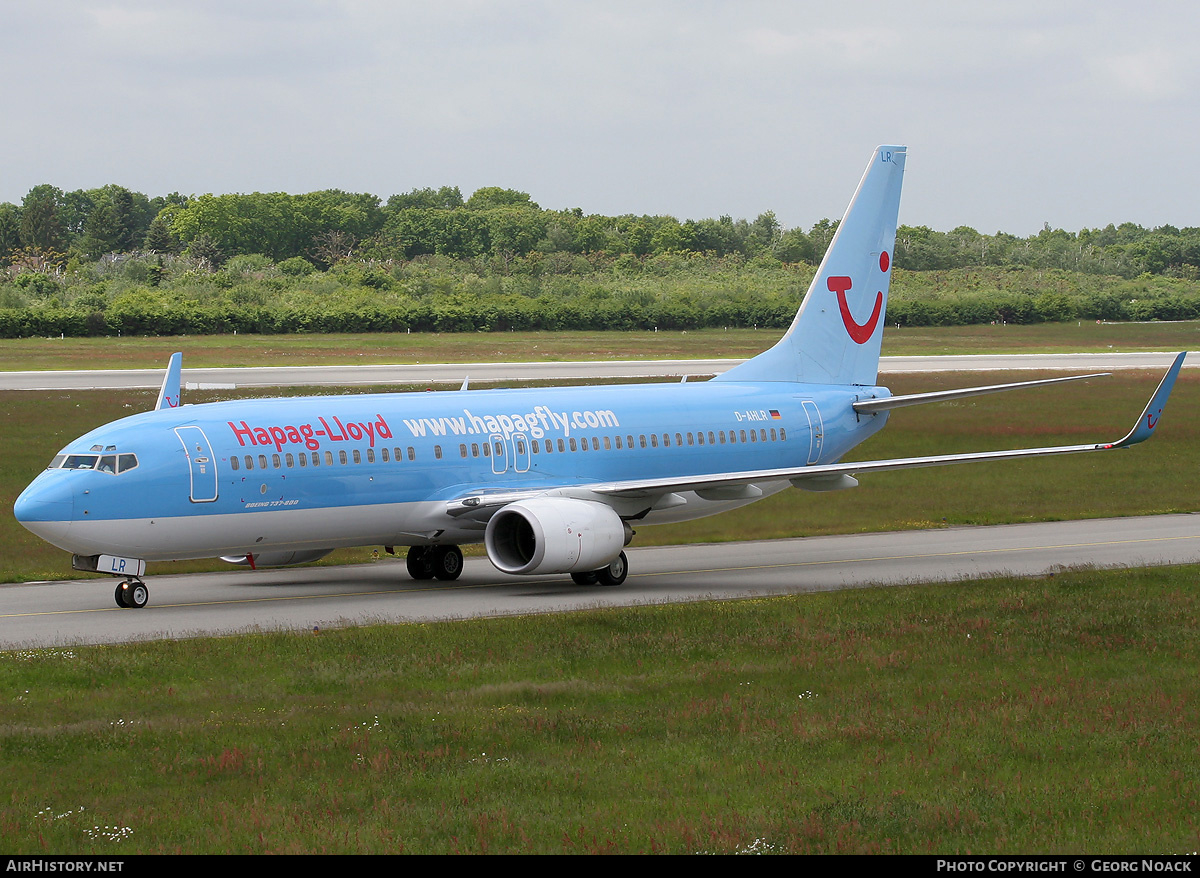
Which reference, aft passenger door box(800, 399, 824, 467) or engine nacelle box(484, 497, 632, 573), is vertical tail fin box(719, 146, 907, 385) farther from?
engine nacelle box(484, 497, 632, 573)

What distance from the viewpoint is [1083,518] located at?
41719 millimetres

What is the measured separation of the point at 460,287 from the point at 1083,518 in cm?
9981

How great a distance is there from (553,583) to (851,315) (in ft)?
38.1

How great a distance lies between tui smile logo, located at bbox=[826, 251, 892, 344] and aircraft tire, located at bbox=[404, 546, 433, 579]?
41.9 feet

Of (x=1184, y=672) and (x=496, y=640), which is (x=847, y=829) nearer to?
(x=1184, y=672)

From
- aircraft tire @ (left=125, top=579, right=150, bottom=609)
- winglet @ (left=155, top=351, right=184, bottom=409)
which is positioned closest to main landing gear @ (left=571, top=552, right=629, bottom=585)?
aircraft tire @ (left=125, top=579, right=150, bottom=609)

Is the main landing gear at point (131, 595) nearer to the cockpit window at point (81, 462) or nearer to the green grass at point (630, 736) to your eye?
the cockpit window at point (81, 462)

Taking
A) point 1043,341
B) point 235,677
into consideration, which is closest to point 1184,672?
point 235,677

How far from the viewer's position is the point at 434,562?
105ft

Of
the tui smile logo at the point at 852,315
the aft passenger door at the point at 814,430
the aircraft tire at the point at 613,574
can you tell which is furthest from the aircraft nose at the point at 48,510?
the tui smile logo at the point at 852,315

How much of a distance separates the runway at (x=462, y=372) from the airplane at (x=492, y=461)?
3347cm

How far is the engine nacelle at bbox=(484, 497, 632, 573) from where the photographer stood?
2839 centimetres

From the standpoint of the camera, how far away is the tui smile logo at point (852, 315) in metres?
37.8

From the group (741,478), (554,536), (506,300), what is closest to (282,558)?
(554,536)
